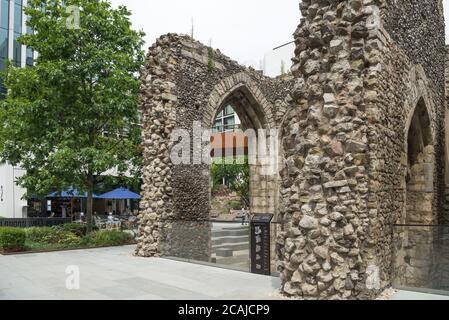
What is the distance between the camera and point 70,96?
13.5 meters

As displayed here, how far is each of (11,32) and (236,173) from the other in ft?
68.3

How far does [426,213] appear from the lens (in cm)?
1137

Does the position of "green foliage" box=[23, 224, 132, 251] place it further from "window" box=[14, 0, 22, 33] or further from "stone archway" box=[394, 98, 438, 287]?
"window" box=[14, 0, 22, 33]

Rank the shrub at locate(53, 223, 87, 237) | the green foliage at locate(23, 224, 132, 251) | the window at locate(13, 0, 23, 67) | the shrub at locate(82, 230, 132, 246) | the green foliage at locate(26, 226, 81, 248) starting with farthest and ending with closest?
the window at locate(13, 0, 23, 67)
the shrub at locate(53, 223, 87, 237)
the shrub at locate(82, 230, 132, 246)
the green foliage at locate(26, 226, 81, 248)
the green foliage at locate(23, 224, 132, 251)

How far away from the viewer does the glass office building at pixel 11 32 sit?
32.8m

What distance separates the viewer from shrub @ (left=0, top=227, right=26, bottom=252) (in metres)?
11.8

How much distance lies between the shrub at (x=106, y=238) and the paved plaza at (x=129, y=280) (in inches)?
104

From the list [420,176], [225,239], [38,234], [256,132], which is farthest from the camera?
[256,132]

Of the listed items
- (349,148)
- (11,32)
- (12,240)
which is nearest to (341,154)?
(349,148)

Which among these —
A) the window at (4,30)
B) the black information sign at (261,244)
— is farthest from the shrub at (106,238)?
the window at (4,30)

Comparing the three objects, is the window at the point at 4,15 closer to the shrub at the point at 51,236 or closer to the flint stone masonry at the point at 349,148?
the shrub at the point at 51,236

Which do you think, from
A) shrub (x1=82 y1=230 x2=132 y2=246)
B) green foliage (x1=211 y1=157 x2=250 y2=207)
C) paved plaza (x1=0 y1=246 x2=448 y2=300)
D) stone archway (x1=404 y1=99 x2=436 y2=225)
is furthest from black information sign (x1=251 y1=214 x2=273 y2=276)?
green foliage (x1=211 y1=157 x2=250 y2=207)

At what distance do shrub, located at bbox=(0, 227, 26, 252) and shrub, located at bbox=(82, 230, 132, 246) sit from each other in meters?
1.95

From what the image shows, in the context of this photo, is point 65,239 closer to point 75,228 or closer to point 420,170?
point 75,228
